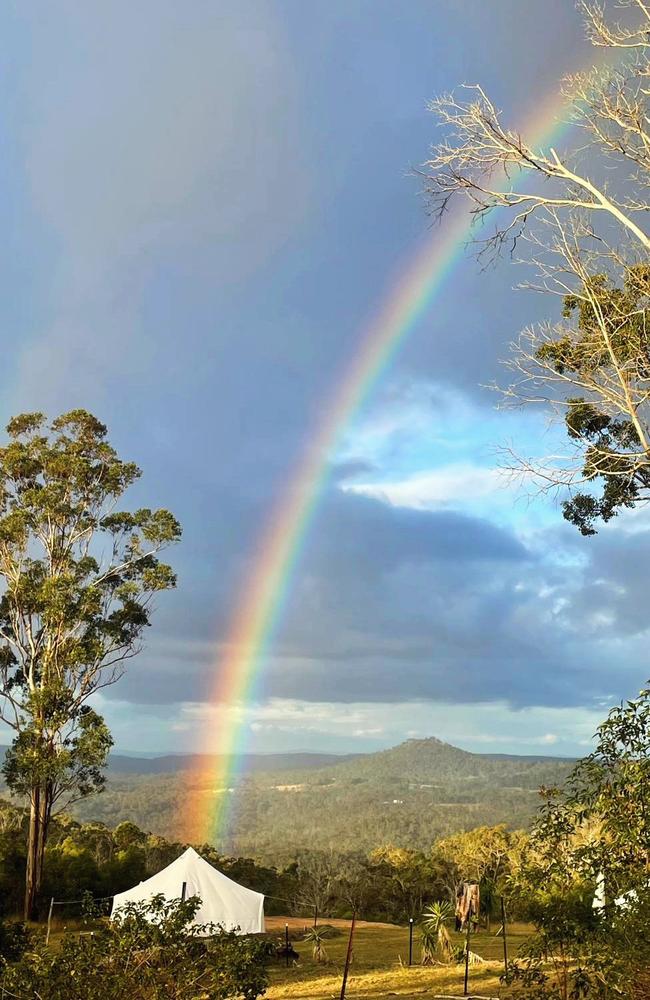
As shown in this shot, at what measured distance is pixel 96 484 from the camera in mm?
25156

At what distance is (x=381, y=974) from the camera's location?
16.1 metres

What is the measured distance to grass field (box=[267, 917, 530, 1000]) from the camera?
13656 mm

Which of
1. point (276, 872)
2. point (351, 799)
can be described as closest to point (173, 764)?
point (351, 799)

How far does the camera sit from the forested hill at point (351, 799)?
83.8 m

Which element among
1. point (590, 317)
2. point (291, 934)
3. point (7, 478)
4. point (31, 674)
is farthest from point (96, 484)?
point (590, 317)

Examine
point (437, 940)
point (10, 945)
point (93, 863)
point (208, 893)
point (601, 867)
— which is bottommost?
point (437, 940)

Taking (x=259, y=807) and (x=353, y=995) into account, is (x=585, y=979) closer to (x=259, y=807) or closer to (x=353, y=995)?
(x=353, y=995)

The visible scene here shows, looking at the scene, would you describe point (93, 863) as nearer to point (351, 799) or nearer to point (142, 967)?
point (142, 967)

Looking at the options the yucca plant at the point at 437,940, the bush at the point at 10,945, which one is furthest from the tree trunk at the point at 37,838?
the bush at the point at 10,945

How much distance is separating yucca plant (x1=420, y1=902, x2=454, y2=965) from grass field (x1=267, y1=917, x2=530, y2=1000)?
0.42 m

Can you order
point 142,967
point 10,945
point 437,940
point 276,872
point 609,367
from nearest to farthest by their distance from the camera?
point 142,967 < point 10,945 < point 609,367 < point 437,940 < point 276,872

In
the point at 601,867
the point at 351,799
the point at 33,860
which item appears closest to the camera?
the point at 601,867

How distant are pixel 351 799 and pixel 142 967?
13278cm

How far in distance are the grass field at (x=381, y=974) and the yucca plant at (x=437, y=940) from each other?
0.42m
